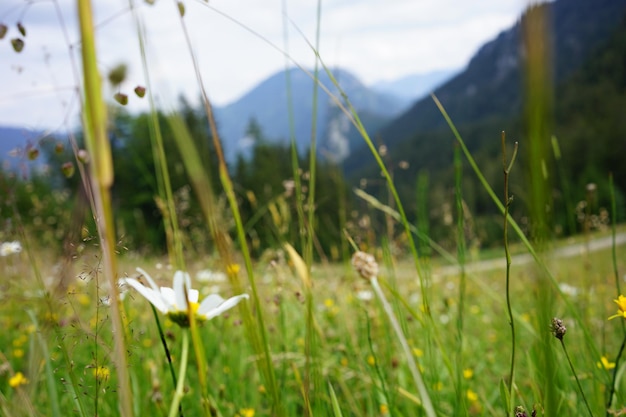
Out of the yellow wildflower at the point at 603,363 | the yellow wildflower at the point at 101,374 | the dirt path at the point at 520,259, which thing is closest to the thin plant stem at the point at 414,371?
the dirt path at the point at 520,259

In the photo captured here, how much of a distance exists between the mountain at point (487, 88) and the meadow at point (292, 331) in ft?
235

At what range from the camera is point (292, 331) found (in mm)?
2176

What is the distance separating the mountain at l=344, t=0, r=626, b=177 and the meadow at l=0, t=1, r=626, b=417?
71.5 metres

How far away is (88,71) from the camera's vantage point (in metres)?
0.25

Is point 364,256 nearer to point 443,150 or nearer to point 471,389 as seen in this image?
point 471,389

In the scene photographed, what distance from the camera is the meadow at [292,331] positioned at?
1.14ft

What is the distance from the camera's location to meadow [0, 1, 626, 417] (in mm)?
348

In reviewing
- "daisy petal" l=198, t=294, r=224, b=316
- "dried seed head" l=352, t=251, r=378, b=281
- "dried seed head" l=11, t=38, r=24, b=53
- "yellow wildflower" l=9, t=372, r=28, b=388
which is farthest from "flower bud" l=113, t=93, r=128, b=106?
"yellow wildflower" l=9, t=372, r=28, b=388

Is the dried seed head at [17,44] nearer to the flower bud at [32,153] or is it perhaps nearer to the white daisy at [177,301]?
the flower bud at [32,153]

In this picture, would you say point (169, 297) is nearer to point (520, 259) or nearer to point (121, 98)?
point (121, 98)

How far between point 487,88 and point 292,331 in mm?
106792

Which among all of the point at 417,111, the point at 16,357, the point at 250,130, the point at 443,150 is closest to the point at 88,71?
the point at 16,357

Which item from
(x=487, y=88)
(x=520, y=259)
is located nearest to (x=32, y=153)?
(x=520, y=259)

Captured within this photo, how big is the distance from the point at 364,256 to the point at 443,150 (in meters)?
77.2
